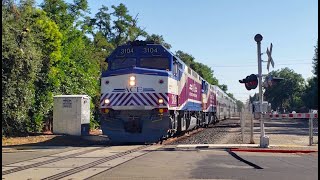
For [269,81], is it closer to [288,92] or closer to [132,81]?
[132,81]

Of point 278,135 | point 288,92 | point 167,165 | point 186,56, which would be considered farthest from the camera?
point 288,92

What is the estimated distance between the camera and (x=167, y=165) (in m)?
11.9

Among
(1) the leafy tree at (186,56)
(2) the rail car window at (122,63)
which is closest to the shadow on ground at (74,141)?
(2) the rail car window at (122,63)

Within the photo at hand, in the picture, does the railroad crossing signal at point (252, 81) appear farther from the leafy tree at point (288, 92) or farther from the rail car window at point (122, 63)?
the leafy tree at point (288, 92)

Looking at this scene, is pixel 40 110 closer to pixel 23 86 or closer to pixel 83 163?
pixel 23 86

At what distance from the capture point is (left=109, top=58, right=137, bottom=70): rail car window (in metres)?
19.5

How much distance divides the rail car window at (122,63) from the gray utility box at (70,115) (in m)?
4.54

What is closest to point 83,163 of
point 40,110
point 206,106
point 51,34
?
point 40,110

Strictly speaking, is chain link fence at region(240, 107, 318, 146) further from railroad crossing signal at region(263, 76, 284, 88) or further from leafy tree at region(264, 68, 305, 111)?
leafy tree at region(264, 68, 305, 111)

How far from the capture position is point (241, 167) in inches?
455

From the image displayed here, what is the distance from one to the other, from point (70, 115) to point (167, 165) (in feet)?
41.8

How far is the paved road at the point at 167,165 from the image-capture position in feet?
33.0

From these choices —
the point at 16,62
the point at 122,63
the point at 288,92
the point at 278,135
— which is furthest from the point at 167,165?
the point at 288,92

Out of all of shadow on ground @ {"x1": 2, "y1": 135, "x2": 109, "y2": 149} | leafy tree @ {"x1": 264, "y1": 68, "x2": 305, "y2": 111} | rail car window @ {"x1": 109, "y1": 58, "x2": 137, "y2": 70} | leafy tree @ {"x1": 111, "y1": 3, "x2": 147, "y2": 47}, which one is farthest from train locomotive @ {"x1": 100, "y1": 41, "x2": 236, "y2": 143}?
leafy tree @ {"x1": 264, "y1": 68, "x2": 305, "y2": 111}
